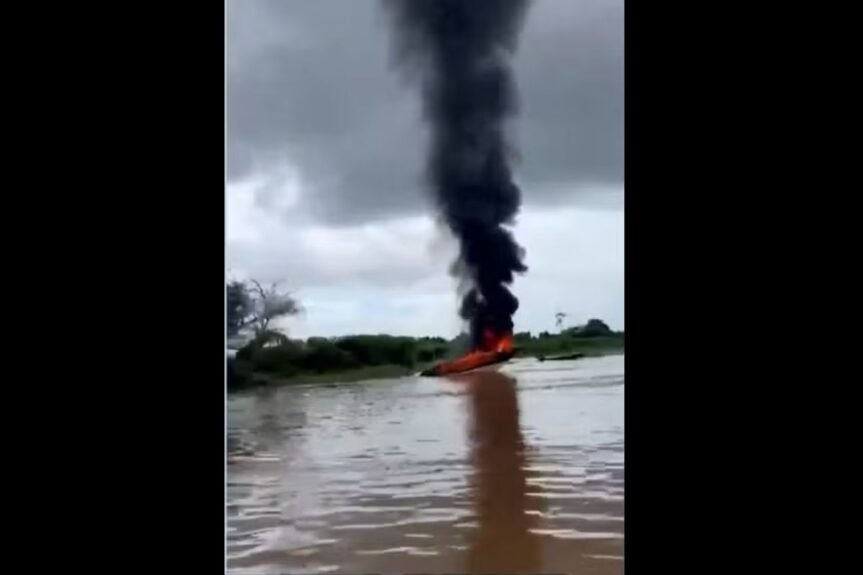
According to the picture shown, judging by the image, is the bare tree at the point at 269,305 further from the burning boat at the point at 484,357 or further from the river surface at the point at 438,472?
the burning boat at the point at 484,357

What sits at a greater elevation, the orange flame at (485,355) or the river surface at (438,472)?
the orange flame at (485,355)

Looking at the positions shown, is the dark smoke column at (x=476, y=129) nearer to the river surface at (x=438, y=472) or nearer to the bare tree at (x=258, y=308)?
the river surface at (x=438, y=472)

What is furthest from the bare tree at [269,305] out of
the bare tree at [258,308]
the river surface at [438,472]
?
the river surface at [438,472]

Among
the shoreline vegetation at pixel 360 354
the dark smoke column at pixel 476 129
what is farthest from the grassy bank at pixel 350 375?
the dark smoke column at pixel 476 129

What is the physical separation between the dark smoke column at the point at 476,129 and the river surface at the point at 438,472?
4.8 inches

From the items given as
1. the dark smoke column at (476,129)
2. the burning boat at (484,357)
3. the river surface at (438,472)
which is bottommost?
the river surface at (438,472)

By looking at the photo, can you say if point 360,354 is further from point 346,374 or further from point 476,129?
point 476,129

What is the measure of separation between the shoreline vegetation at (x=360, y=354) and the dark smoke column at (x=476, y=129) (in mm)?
54

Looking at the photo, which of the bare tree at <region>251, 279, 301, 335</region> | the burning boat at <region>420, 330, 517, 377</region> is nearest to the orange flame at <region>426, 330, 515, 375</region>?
the burning boat at <region>420, 330, 517, 377</region>

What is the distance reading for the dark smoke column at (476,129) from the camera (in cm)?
130

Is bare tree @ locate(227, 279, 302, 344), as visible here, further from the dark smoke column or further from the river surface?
the dark smoke column
